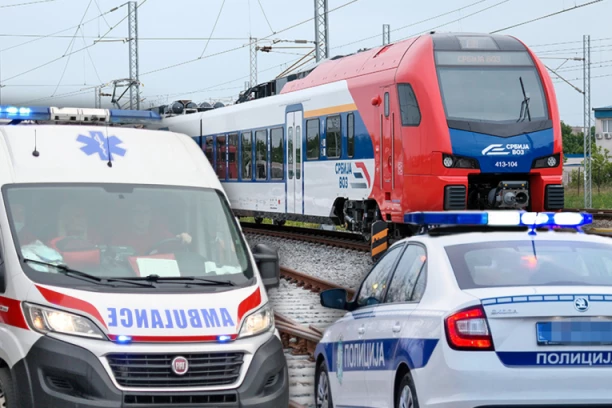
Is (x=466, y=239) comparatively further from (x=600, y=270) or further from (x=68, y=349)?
(x=68, y=349)

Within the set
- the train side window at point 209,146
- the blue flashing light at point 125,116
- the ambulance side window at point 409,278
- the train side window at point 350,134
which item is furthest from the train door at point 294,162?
the ambulance side window at point 409,278

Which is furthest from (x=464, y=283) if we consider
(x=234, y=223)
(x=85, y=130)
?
(x=85, y=130)

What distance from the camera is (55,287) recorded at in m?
6.63

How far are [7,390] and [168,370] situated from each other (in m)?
0.94

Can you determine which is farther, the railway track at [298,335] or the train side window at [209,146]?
the train side window at [209,146]

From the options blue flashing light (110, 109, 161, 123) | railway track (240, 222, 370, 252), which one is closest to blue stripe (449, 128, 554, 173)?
railway track (240, 222, 370, 252)

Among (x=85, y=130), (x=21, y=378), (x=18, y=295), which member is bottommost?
(x=21, y=378)

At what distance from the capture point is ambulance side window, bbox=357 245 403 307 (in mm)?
7639

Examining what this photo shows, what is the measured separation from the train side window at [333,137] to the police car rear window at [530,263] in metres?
15.7

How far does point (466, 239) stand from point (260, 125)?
21.4 m

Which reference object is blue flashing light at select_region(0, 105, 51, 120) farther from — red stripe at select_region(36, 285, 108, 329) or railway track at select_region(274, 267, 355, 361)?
red stripe at select_region(36, 285, 108, 329)

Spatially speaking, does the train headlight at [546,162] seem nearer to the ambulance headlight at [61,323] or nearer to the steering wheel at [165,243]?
the steering wheel at [165,243]

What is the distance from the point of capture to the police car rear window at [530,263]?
248 inches

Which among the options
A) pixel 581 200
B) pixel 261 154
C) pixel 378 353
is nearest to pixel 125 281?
pixel 378 353
